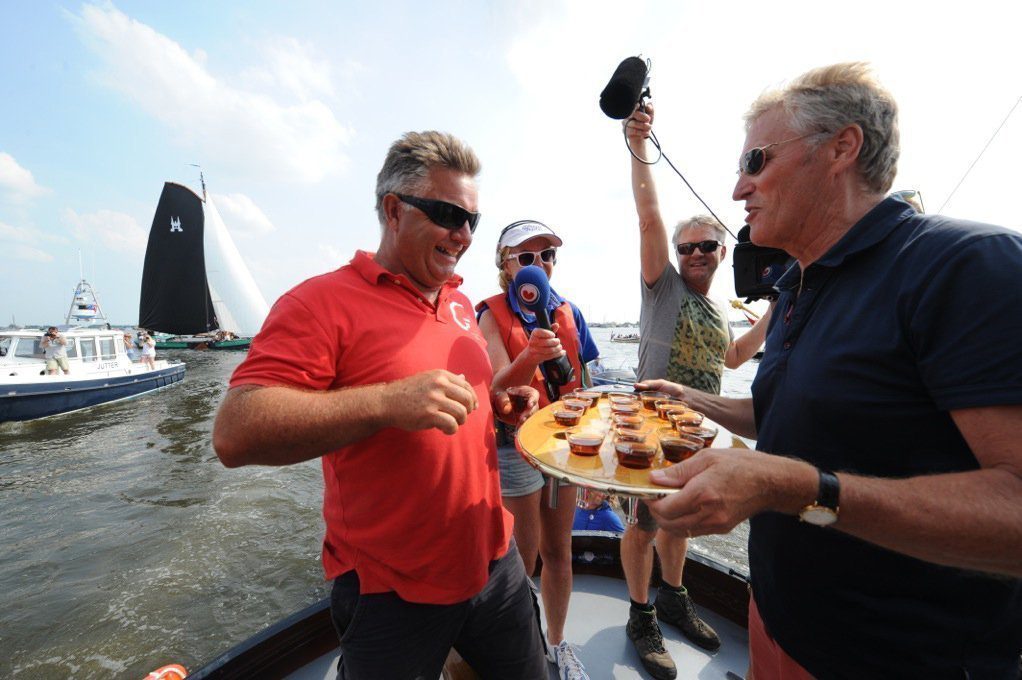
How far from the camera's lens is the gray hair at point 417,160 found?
190cm

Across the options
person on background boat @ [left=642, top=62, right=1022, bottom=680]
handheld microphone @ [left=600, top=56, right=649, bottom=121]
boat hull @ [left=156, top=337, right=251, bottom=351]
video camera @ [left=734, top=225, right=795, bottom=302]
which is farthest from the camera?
Result: boat hull @ [left=156, top=337, right=251, bottom=351]

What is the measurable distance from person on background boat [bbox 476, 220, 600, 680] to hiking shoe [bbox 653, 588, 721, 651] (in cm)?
94

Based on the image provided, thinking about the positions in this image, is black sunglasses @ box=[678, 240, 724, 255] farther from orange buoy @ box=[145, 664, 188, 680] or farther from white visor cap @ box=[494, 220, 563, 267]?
orange buoy @ box=[145, 664, 188, 680]

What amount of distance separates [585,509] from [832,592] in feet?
14.1

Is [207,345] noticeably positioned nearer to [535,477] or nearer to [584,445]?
[535,477]

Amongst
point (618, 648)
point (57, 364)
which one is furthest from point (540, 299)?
point (57, 364)

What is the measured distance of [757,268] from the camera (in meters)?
3.15

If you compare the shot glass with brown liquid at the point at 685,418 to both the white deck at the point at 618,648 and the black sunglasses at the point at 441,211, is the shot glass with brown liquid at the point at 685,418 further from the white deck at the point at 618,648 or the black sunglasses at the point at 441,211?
the white deck at the point at 618,648

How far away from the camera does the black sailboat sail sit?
3872 cm

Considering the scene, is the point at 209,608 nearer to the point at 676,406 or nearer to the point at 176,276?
the point at 676,406

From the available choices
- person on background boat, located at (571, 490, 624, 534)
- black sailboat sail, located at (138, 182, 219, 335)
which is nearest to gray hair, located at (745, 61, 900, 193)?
person on background boat, located at (571, 490, 624, 534)

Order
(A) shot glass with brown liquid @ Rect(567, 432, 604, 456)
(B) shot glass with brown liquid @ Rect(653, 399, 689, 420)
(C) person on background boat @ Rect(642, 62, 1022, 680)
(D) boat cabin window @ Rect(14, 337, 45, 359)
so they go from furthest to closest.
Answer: (D) boat cabin window @ Rect(14, 337, 45, 359), (B) shot glass with brown liquid @ Rect(653, 399, 689, 420), (A) shot glass with brown liquid @ Rect(567, 432, 604, 456), (C) person on background boat @ Rect(642, 62, 1022, 680)

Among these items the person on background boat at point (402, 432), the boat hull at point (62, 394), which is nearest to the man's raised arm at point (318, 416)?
the person on background boat at point (402, 432)

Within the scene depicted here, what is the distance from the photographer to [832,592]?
1.28 metres
